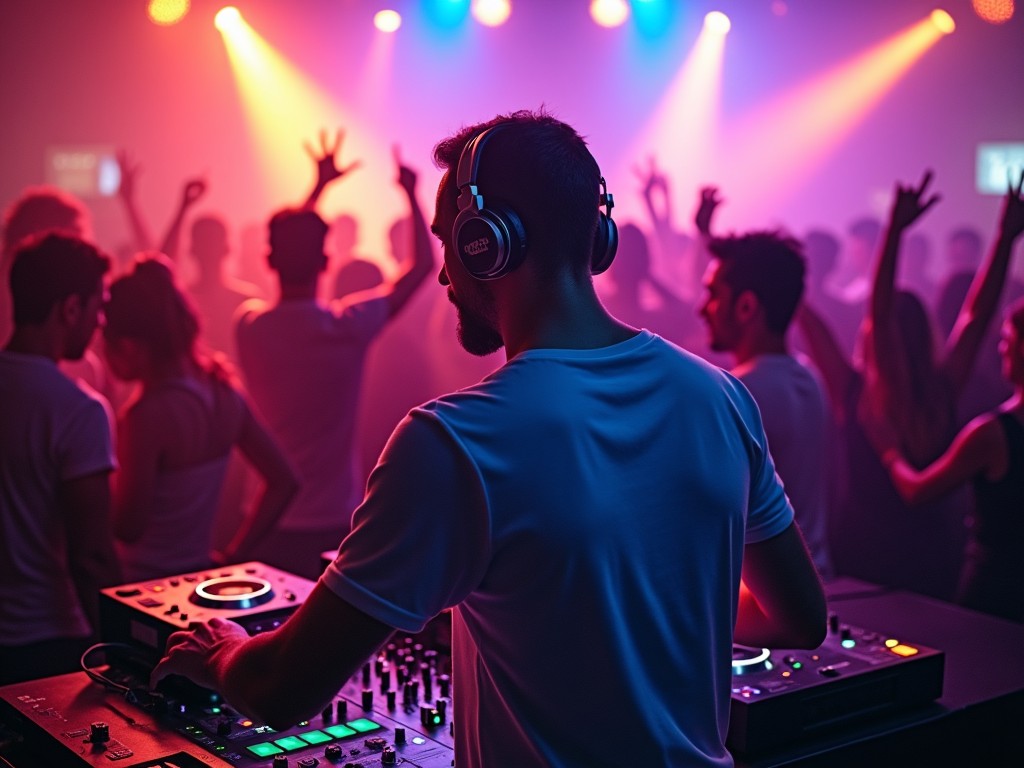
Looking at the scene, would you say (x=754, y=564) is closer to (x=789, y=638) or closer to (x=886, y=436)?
(x=789, y=638)

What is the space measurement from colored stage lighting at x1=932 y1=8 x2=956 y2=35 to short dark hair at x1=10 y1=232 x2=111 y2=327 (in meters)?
7.20

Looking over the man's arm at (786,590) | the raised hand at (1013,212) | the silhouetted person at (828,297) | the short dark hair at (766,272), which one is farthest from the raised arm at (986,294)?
the man's arm at (786,590)

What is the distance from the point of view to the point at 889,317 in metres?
3.18

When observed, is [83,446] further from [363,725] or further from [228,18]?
[228,18]

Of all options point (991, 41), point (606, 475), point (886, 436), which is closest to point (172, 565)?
point (606, 475)

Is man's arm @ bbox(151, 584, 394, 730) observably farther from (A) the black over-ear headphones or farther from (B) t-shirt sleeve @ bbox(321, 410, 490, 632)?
(A) the black over-ear headphones

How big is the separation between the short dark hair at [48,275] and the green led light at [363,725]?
1.25 meters

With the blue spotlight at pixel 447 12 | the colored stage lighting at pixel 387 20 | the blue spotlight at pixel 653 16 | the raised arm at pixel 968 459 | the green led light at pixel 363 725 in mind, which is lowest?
the green led light at pixel 363 725

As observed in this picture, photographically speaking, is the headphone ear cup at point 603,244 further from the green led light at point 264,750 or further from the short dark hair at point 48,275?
the short dark hair at point 48,275

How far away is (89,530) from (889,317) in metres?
2.21

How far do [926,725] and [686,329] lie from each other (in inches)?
120

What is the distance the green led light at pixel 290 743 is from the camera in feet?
4.55

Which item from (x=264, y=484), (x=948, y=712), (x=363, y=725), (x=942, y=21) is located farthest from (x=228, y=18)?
(x=948, y=712)

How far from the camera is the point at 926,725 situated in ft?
5.27
